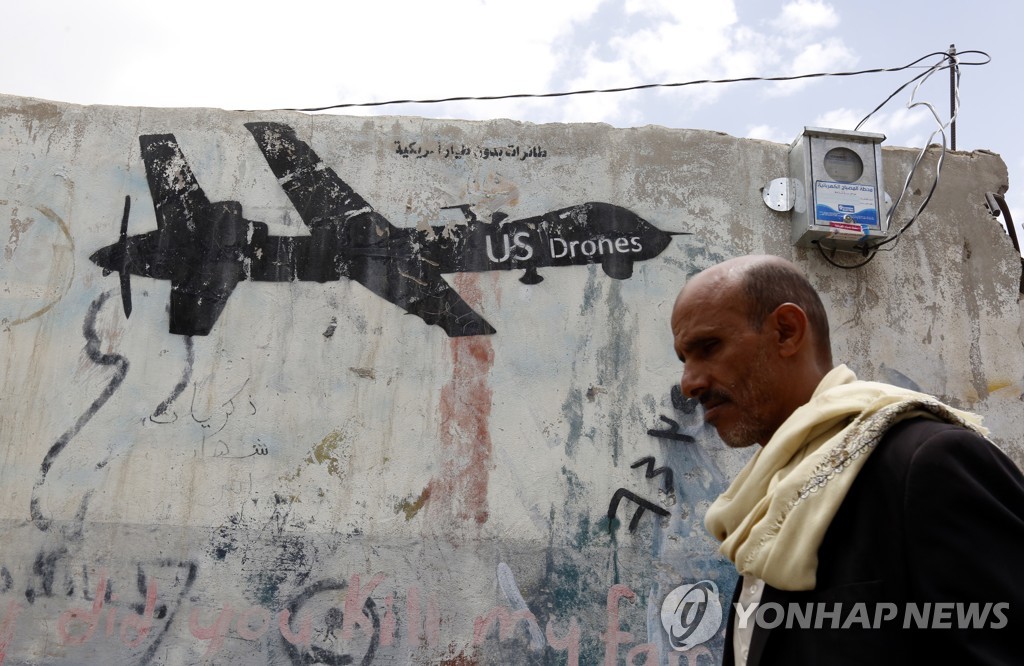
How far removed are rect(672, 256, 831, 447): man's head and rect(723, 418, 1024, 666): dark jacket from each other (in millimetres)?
315

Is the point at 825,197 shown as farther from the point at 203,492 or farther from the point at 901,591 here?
the point at 901,591

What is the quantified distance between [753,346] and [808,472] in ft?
1.08

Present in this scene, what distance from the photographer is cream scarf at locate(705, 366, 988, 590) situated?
4.23ft

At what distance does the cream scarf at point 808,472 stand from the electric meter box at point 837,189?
10.6ft

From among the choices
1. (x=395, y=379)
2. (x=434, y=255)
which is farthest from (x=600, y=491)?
(x=434, y=255)

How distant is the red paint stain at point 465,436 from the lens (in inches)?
163

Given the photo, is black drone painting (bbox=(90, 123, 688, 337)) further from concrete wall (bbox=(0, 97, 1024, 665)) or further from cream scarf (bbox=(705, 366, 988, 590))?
cream scarf (bbox=(705, 366, 988, 590))

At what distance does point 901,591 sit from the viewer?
1.20 metres

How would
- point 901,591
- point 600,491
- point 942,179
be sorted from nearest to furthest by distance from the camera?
point 901,591, point 600,491, point 942,179

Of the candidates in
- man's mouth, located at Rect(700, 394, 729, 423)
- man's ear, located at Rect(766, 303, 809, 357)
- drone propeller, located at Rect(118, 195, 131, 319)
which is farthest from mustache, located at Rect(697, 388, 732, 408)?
drone propeller, located at Rect(118, 195, 131, 319)

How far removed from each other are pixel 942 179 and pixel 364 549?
3.57 m

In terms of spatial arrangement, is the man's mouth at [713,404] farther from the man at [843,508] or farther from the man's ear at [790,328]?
the man's ear at [790,328]

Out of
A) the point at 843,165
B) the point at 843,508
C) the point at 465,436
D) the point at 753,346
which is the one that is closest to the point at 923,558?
the point at 843,508

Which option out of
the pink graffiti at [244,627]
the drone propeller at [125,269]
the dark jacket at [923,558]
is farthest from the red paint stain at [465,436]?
the dark jacket at [923,558]
